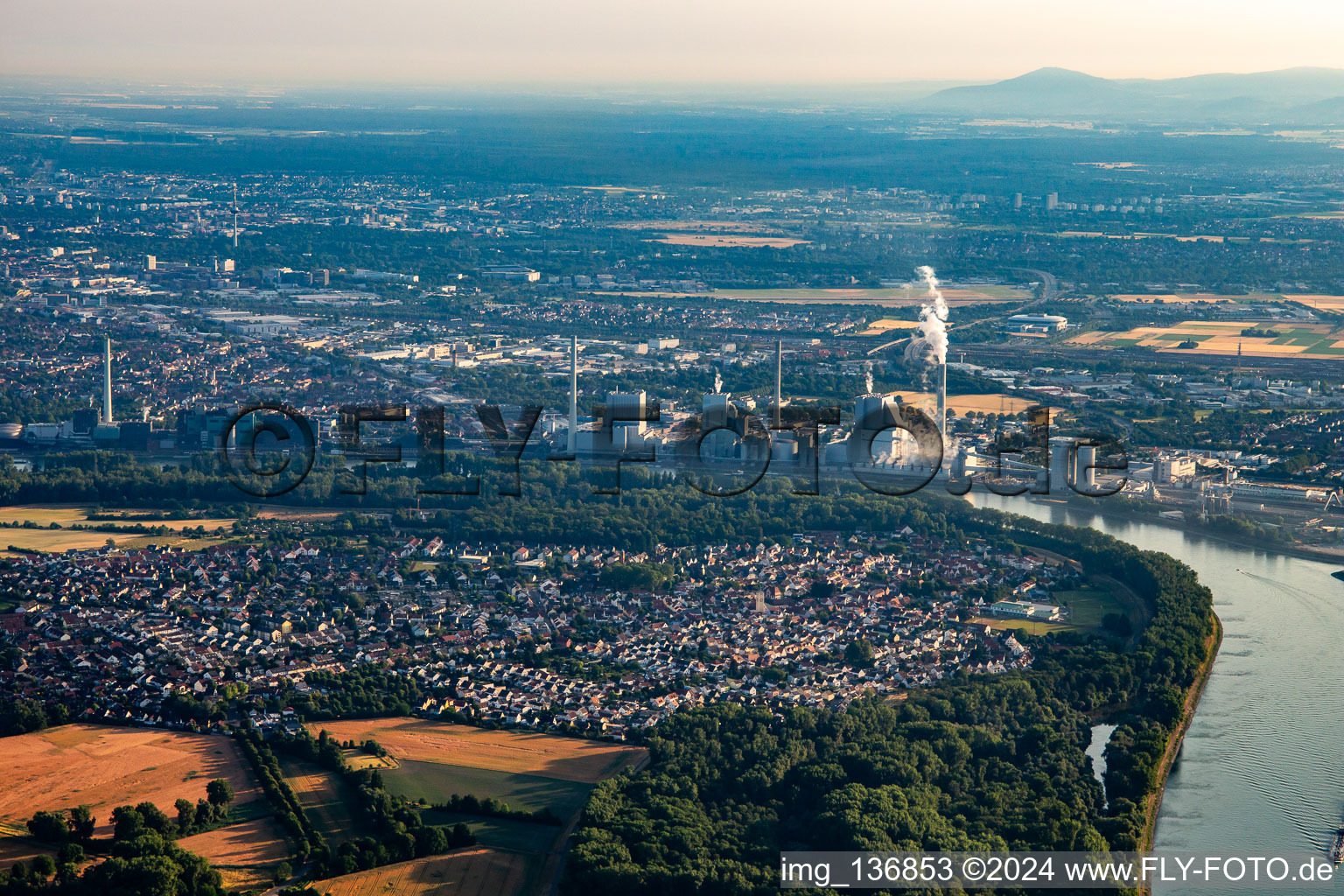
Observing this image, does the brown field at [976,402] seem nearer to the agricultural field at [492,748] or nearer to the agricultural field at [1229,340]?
the agricultural field at [1229,340]

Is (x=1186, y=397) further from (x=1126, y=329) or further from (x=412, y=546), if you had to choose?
(x=412, y=546)

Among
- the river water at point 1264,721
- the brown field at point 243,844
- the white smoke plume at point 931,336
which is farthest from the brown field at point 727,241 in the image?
the brown field at point 243,844

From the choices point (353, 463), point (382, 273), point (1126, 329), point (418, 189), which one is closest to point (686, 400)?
point (353, 463)

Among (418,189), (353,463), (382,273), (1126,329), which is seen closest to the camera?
(353,463)

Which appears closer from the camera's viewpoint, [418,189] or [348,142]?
[418,189]

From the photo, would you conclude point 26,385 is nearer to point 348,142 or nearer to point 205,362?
point 205,362

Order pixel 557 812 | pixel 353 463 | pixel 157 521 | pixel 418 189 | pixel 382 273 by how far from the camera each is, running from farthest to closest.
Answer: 1. pixel 418 189
2. pixel 382 273
3. pixel 353 463
4. pixel 157 521
5. pixel 557 812

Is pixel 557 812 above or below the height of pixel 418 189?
below

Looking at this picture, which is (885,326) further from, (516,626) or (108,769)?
(108,769)
